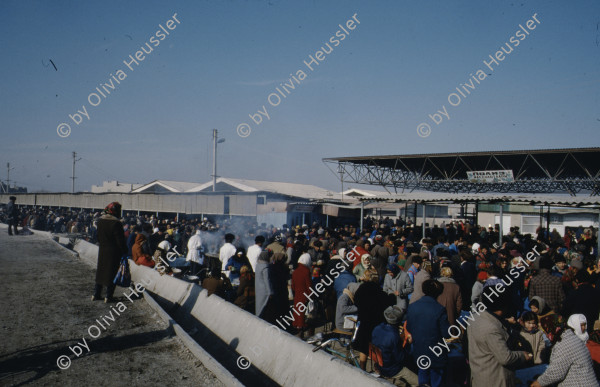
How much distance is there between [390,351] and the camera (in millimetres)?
5043

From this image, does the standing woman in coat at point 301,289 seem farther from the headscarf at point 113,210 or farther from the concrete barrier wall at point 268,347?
the headscarf at point 113,210

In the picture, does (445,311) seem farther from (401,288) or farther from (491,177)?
(491,177)

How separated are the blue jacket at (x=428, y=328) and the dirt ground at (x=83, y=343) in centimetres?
252

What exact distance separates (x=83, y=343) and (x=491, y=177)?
92.5ft

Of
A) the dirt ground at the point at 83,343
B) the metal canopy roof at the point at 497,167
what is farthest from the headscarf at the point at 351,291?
the metal canopy roof at the point at 497,167

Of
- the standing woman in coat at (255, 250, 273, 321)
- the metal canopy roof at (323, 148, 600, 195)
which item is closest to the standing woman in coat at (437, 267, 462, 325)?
the standing woman in coat at (255, 250, 273, 321)

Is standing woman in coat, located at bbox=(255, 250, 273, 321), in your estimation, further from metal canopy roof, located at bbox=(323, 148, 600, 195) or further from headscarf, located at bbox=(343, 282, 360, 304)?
metal canopy roof, located at bbox=(323, 148, 600, 195)

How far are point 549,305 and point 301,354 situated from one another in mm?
5038

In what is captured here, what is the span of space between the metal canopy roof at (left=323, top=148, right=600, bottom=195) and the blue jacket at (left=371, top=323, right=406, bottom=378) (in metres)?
23.7

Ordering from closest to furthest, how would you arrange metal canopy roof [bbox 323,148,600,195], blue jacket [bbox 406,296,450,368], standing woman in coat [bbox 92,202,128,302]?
blue jacket [bbox 406,296,450,368]
standing woman in coat [bbox 92,202,128,302]
metal canopy roof [bbox 323,148,600,195]

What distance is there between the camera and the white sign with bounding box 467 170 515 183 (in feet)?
87.7

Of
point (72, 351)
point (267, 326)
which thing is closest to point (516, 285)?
point (267, 326)

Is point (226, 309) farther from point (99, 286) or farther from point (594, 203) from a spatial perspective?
point (594, 203)

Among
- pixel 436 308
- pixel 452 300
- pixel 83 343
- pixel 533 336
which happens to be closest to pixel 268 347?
pixel 436 308
